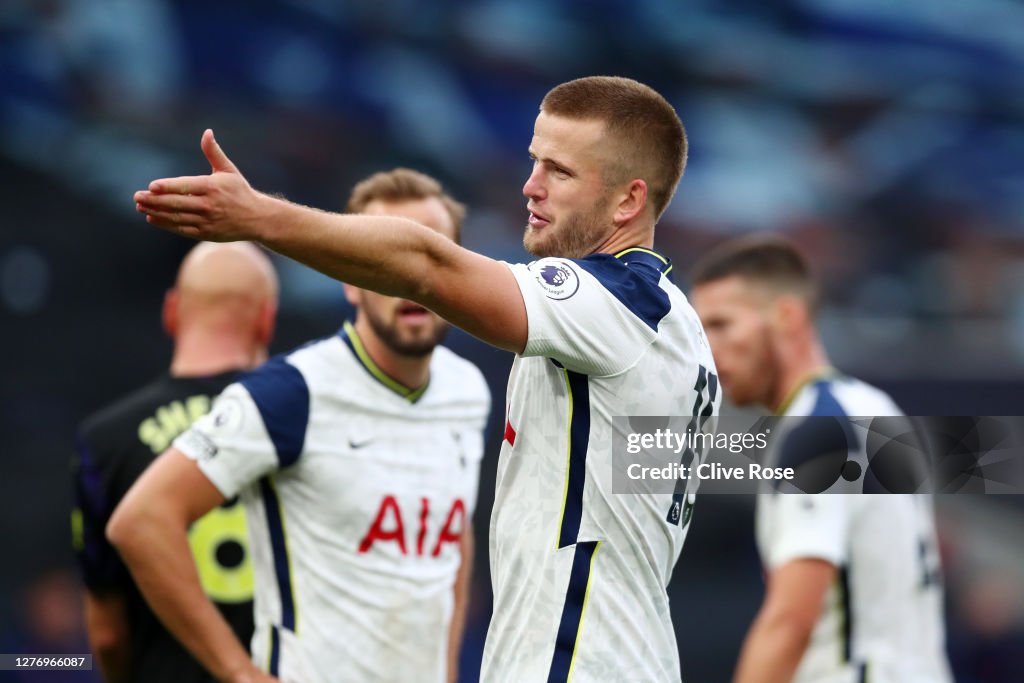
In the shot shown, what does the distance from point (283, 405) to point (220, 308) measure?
3.83 ft

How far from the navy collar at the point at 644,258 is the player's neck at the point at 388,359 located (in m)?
1.40

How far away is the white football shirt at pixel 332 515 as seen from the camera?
4379 millimetres

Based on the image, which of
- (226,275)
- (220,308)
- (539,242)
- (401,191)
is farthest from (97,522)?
(539,242)

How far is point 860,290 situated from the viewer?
13156 millimetres

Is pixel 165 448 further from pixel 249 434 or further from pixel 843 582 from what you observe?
pixel 843 582

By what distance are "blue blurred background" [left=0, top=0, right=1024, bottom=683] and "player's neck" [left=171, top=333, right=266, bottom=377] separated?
5.46 meters

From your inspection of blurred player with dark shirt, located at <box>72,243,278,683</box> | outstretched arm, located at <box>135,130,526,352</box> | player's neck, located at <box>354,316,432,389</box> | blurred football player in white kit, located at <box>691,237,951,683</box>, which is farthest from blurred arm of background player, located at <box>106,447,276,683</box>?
blurred football player in white kit, located at <box>691,237,951,683</box>

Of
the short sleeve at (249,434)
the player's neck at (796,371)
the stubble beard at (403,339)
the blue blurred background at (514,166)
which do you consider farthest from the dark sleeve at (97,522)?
the blue blurred background at (514,166)

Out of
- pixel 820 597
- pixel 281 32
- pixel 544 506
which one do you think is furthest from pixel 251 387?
pixel 281 32

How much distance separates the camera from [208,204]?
281 cm

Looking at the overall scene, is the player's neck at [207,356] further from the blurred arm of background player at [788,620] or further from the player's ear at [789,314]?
the blurred arm of background player at [788,620]

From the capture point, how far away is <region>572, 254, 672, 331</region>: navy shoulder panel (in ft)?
10.8

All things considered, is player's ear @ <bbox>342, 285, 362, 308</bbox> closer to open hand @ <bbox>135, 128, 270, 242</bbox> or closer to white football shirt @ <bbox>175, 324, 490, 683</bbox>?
white football shirt @ <bbox>175, 324, 490, 683</bbox>

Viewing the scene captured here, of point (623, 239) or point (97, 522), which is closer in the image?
point (623, 239)
